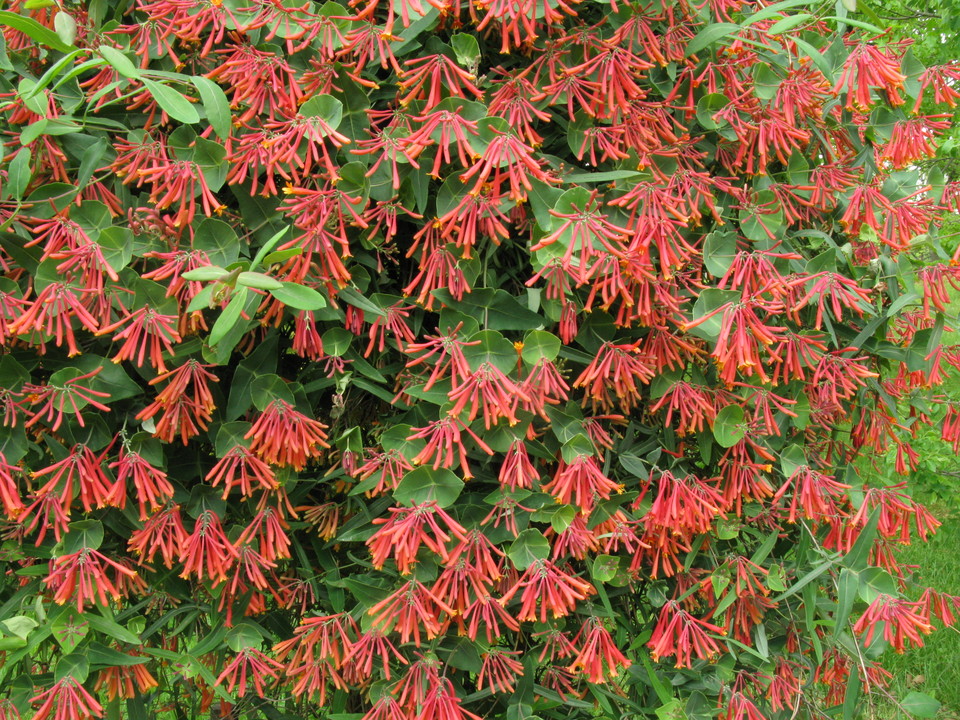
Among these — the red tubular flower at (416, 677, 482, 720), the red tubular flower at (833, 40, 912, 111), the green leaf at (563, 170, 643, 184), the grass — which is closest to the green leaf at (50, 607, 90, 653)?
the red tubular flower at (416, 677, 482, 720)

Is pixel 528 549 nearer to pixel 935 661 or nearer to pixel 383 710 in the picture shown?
pixel 383 710

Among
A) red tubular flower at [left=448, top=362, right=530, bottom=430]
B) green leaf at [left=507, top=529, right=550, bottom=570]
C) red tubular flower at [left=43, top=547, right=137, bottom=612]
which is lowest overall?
red tubular flower at [left=43, top=547, right=137, bottom=612]

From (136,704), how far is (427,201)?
3.43 feet

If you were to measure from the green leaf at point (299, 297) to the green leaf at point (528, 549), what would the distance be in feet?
1.60

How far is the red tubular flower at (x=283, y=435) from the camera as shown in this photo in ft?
4.03

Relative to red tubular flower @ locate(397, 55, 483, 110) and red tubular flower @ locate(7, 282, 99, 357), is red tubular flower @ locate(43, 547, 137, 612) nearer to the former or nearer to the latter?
red tubular flower @ locate(7, 282, 99, 357)

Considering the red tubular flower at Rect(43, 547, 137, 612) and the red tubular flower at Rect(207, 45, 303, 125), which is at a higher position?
the red tubular flower at Rect(207, 45, 303, 125)

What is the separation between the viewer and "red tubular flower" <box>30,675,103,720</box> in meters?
1.28

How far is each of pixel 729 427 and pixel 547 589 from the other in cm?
42

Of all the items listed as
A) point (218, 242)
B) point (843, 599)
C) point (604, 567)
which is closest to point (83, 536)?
point (218, 242)

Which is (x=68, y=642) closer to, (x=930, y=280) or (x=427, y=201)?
(x=427, y=201)

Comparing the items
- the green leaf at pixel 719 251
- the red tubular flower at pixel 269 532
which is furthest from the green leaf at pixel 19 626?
the green leaf at pixel 719 251

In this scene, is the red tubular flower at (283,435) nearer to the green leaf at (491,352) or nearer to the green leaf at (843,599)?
the green leaf at (491,352)

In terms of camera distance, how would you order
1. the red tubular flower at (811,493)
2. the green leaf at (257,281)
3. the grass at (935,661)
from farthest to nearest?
the grass at (935,661), the red tubular flower at (811,493), the green leaf at (257,281)
